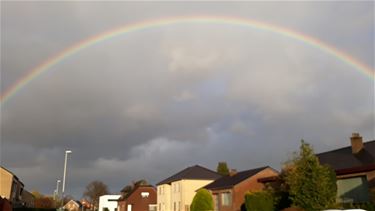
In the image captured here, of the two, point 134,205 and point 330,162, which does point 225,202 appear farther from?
point 134,205

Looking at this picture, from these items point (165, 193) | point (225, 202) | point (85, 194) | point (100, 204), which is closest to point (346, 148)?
point (225, 202)

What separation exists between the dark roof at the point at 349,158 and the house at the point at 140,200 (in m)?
58.4

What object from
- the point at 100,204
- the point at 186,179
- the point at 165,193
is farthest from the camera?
the point at 100,204

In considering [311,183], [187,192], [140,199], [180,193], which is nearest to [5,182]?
[180,193]

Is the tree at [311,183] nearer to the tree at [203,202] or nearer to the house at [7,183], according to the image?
the tree at [203,202]

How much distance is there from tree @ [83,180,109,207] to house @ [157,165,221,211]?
45.4 m

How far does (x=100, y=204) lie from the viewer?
355ft

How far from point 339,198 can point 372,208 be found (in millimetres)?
4463

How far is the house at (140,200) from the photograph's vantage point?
290ft

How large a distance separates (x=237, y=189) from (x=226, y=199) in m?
2.95

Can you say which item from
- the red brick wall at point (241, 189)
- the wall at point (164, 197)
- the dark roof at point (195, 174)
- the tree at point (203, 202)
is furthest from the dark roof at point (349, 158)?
the wall at point (164, 197)

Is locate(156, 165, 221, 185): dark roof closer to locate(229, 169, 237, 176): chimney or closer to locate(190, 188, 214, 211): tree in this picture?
locate(229, 169, 237, 176): chimney

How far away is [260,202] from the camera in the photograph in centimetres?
3603

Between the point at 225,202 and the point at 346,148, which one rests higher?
the point at 346,148
